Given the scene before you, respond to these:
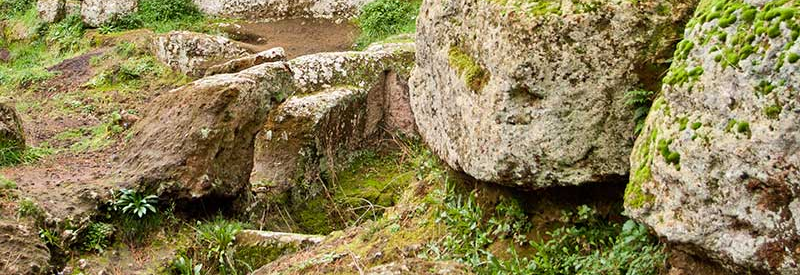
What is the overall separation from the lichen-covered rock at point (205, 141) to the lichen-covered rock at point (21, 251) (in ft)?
4.03

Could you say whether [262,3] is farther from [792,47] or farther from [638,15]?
[792,47]

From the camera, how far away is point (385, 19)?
14039 mm

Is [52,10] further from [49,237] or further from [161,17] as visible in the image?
[49,237]

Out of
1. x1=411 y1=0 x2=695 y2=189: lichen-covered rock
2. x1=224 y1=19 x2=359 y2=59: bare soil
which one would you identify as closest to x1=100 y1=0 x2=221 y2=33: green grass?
x1=224 y1=19 x2=359 y2=59: bare soil

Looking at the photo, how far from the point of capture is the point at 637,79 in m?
3.90

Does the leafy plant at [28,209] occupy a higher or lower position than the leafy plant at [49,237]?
higher

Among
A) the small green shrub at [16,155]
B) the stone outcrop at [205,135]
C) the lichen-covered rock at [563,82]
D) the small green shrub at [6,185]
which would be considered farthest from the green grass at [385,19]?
the lichen-covered rock at [563,82]

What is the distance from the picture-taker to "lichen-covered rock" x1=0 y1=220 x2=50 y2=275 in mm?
6109

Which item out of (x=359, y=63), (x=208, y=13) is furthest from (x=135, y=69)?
(x=359, y=63)

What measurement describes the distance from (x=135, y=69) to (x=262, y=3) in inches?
138

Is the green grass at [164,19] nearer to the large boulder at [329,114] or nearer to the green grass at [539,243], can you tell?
the large boulder at [329,114]

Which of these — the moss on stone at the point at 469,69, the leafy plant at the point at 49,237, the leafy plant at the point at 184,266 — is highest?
the moss on stone at the point at 469,69

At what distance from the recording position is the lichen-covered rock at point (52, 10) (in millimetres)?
16625

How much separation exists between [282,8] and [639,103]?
495 inches
